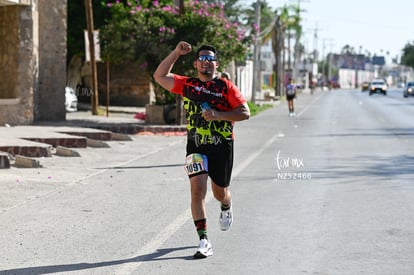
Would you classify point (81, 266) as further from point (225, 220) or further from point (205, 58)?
point (205, 58)

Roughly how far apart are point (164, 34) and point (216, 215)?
17.8 m

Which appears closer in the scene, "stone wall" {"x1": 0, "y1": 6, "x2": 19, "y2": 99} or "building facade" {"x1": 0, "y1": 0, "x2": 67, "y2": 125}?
"building facade" {"x1": 0, "y1": 0, "x2": 67, "y2": 125}

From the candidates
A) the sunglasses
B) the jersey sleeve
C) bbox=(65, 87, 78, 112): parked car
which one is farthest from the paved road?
bbox=(65, 87, 78, 112): parked car

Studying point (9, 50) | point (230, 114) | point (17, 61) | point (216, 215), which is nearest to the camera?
point (230, 114)

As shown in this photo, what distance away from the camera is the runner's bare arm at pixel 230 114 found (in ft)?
24.9

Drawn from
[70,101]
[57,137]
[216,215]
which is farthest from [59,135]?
[70,101]

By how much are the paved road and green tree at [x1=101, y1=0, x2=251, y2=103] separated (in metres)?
8.94

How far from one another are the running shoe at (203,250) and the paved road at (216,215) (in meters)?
0.07

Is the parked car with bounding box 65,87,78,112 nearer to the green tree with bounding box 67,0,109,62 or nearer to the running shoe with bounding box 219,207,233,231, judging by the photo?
the green tree with bounding box 67,0,109,62

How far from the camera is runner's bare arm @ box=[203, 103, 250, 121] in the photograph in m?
7.59

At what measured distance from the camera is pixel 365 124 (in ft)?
102

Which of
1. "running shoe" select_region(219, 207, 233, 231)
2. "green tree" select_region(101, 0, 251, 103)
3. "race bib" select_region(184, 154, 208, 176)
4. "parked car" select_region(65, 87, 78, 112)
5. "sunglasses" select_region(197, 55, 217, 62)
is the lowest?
"parked car" select_region(65, 87, 78, 112)

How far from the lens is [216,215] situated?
10273mm

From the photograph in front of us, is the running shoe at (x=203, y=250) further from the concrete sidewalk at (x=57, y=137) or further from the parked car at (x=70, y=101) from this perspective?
the parked car at (x=70, y=101)
